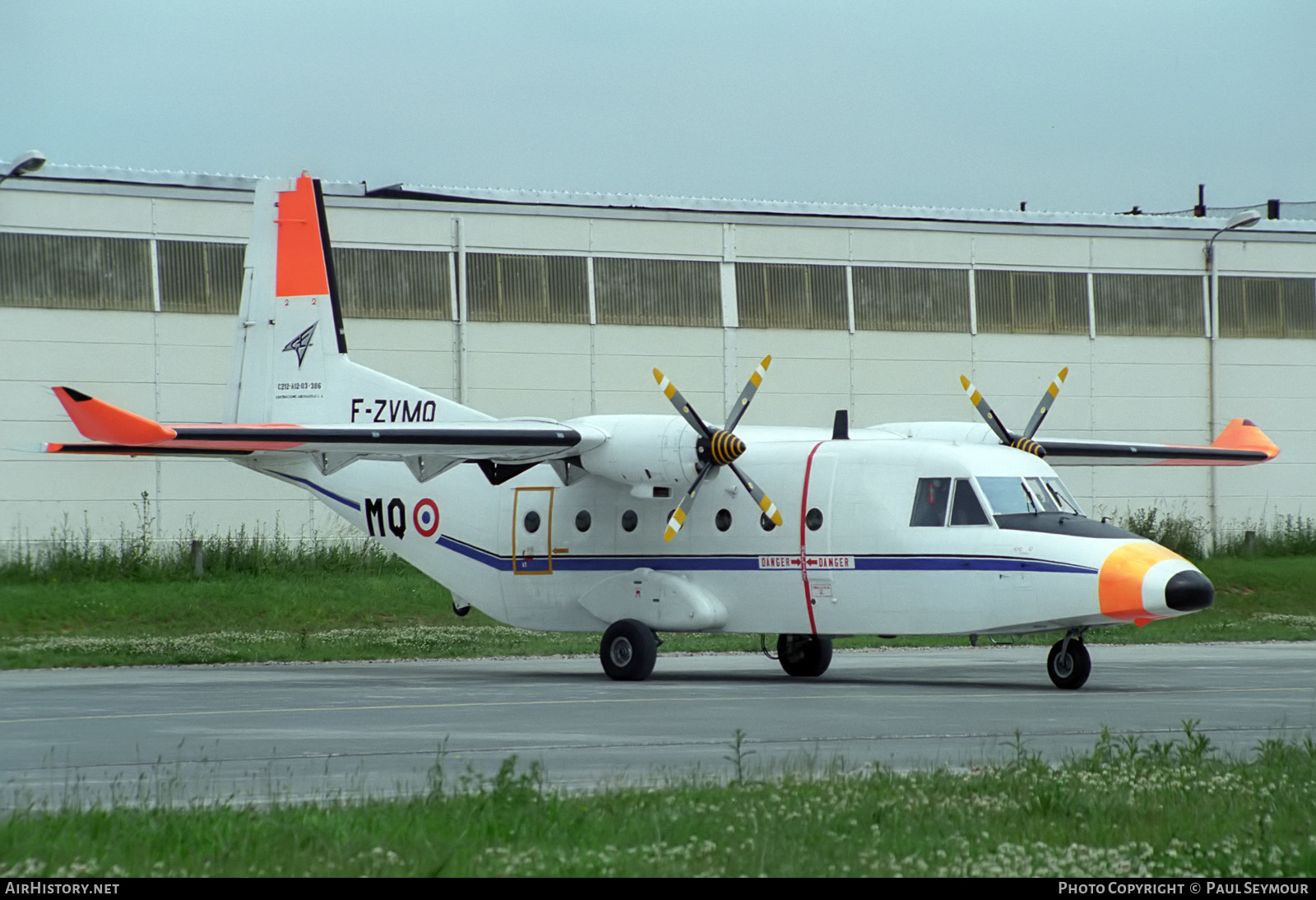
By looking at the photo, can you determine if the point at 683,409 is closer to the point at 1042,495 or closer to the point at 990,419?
the point at 990,419

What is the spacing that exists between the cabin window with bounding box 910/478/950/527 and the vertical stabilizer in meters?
8.50

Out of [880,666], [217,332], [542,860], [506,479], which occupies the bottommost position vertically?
[880,666]

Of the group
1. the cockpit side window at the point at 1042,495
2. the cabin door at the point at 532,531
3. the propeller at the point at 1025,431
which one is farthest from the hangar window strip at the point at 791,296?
the cockpit side window at the point at 1042,495

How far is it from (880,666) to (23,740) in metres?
14.1

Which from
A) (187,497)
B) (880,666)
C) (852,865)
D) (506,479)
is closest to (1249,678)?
(880,666)

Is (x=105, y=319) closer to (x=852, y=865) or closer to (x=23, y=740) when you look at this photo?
(x=23, y=740)

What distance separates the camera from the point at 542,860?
7.44 m

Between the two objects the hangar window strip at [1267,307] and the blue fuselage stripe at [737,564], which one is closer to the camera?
the blue fuselage stripe at [737,564]

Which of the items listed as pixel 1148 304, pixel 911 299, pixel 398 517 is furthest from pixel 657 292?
pixel 398 517

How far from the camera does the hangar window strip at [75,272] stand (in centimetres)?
3238

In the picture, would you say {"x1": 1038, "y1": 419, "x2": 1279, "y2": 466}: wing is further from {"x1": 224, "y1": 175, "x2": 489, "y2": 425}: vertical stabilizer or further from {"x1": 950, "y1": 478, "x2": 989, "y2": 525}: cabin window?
{"x1": 224, "y1": 175, "x2": 489, "y2": 425}: vertical stabilizer

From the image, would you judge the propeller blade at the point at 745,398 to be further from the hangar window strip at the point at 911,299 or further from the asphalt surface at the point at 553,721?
the hangar window strip at the point at 911,299

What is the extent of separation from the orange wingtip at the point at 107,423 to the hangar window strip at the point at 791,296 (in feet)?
70.3

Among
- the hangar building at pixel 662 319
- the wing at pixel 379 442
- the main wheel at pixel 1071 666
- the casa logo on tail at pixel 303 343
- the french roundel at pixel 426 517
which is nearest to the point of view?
the main wheel at pixel 1071 666
